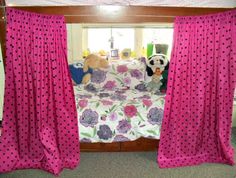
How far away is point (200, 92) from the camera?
82.0 inches

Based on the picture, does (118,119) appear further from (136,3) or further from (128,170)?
(136,3)

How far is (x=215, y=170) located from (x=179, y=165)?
1.11 ft

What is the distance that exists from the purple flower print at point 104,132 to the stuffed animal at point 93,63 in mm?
805

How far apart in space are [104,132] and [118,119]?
0.19m

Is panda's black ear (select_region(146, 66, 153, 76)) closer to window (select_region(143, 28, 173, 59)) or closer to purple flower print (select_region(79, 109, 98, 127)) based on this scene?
window (select_region(143, 28, 173, 59))

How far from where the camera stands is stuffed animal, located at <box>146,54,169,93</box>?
272 centimetres

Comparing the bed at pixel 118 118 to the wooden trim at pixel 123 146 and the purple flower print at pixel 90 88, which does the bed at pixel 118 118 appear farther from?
the purple flower print at pixel 90 88

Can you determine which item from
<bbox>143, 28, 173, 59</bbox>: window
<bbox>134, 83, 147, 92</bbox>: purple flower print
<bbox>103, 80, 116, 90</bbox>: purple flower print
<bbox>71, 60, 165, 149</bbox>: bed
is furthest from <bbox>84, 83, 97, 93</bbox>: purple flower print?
<bbox>143, 28, 173, 59</bbox>: window

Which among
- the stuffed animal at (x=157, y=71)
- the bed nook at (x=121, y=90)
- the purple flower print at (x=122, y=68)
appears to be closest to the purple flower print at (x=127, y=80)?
the bed nook at (x=121, y=90)

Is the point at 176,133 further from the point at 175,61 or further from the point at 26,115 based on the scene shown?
the point at 26,115

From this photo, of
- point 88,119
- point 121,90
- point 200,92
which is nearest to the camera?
point 200,92

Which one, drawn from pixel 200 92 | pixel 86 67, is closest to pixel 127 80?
pixel 86 67

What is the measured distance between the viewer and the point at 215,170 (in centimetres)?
216

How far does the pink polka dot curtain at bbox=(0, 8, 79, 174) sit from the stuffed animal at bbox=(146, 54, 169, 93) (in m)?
1.09
